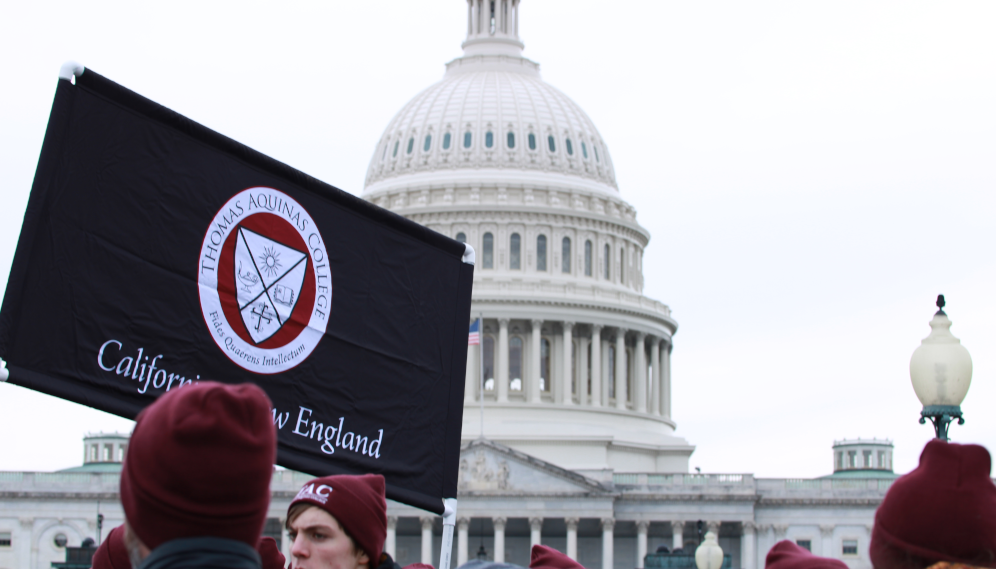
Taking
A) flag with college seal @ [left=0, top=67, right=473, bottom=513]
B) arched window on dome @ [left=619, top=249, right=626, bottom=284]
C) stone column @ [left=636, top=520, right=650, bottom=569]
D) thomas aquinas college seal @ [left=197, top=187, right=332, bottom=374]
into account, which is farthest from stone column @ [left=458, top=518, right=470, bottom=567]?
thomas aquinas college seal @ [left=197, top=187, right=332, bottom=374]

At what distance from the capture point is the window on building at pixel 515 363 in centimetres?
10556

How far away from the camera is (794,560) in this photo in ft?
23.4

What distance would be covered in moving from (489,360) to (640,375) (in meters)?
11.1

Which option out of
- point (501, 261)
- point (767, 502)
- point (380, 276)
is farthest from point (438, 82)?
point (380, 276)

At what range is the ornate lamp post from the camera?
50.5 feet

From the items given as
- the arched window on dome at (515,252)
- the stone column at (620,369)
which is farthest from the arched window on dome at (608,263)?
the arched window on dome at (515,252)

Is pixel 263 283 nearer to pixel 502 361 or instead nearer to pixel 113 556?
pixel 113 556

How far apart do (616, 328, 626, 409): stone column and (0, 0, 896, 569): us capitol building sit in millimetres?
157

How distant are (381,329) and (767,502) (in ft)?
286

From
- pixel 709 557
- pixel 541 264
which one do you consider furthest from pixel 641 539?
pixel 709 557

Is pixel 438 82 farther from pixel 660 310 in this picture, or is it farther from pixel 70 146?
pixel 70 146

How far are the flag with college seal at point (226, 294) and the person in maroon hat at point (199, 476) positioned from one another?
381 centimetres

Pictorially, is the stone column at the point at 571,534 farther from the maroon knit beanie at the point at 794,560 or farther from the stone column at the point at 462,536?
the maroon knit beanie at the point at 794,560

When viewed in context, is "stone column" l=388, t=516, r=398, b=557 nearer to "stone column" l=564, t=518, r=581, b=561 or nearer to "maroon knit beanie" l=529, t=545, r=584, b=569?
"stone column" l=564, t=518, r=581, b=561
